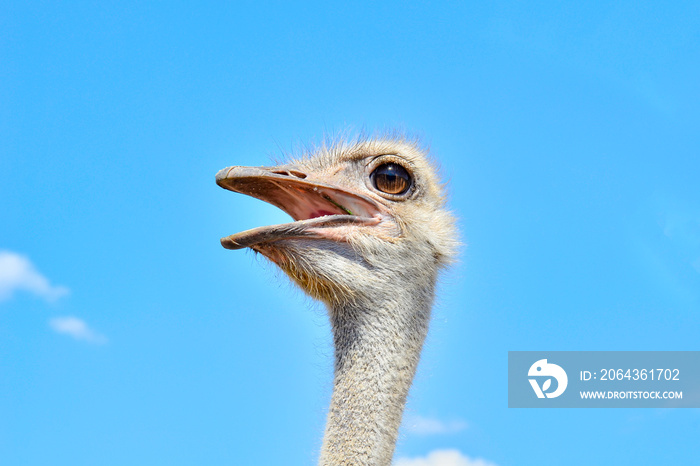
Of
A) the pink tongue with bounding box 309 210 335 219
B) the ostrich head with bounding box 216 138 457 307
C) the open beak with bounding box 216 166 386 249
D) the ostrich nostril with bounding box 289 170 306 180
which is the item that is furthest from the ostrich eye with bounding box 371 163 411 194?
the ostrich nostril with bounding box 289 170 306 180

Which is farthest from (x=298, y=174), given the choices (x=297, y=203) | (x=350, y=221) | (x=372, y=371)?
(x=372, y=371)

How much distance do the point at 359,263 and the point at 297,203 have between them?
1.42ft

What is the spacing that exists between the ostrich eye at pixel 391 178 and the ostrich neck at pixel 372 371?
1.73 feet

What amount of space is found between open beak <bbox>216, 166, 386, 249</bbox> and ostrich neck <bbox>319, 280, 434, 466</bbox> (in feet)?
1.31

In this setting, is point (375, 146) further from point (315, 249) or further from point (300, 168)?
point (315, 249)

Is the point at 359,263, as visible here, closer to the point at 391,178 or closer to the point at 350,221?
the point at 350,221

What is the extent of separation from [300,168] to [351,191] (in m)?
0.29

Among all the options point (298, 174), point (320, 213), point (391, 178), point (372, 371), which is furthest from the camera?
point (391, 178)

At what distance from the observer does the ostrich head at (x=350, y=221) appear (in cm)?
379

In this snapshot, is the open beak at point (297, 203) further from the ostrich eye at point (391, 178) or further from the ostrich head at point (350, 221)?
the ostrich eye at point (391, 178)

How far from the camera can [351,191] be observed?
4039 millimetres

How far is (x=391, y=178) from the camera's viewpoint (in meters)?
4.29

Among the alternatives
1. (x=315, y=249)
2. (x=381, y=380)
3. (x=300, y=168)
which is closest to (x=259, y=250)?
(x=315, y=249)

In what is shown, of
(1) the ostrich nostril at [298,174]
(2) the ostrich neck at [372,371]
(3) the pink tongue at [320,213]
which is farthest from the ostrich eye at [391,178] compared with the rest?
(2) the ostrich neck at [372,371]
